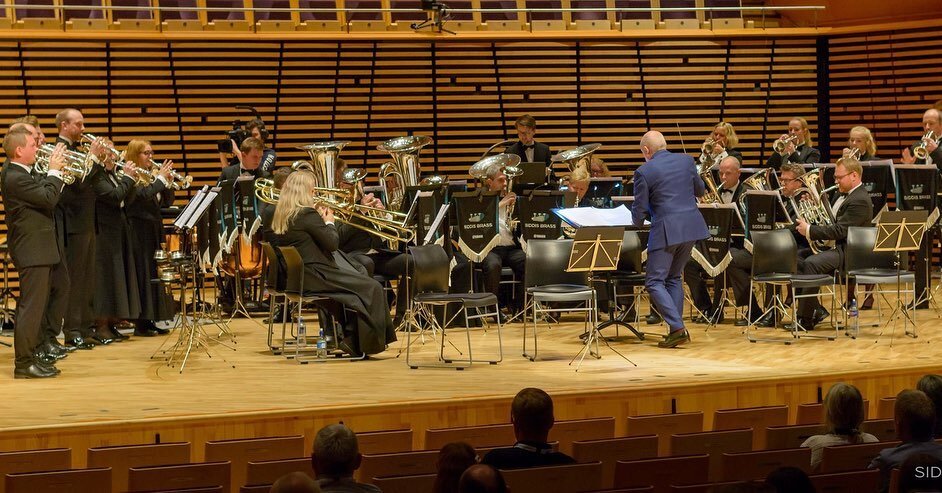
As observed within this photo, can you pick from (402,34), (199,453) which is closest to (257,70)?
(402,34)

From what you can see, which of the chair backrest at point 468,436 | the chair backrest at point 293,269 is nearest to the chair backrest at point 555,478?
the chair backrest at point 468,436

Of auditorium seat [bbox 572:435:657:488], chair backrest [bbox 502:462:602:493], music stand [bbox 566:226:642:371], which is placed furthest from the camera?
music stand [bbox 566:226:642:371]

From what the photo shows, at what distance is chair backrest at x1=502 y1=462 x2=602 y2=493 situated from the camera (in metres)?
3.89

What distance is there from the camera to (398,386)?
6883 millimetres

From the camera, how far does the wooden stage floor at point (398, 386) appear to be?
5969 mm

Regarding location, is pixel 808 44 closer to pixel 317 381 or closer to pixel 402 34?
pixel 402 34

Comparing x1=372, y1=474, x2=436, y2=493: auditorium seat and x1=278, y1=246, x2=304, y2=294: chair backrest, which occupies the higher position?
x1=278, y1=246, x2=304, y2=294: chair backrest

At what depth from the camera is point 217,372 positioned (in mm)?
7508

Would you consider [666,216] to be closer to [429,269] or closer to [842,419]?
[429,269]

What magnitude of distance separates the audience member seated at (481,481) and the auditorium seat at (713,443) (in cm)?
182

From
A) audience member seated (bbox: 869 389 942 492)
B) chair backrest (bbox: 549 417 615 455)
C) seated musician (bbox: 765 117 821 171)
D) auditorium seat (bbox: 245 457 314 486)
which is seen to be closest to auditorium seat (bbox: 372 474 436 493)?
auditorium seat (bbox: 245 457 314 486)

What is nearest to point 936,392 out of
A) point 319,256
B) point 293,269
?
point 319,256

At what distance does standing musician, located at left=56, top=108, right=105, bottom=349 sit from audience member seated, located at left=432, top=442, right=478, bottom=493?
4.93 meters

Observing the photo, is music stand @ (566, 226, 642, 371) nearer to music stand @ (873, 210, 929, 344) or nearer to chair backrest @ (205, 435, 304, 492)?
music stand @ (873, 210, 929, 344)
